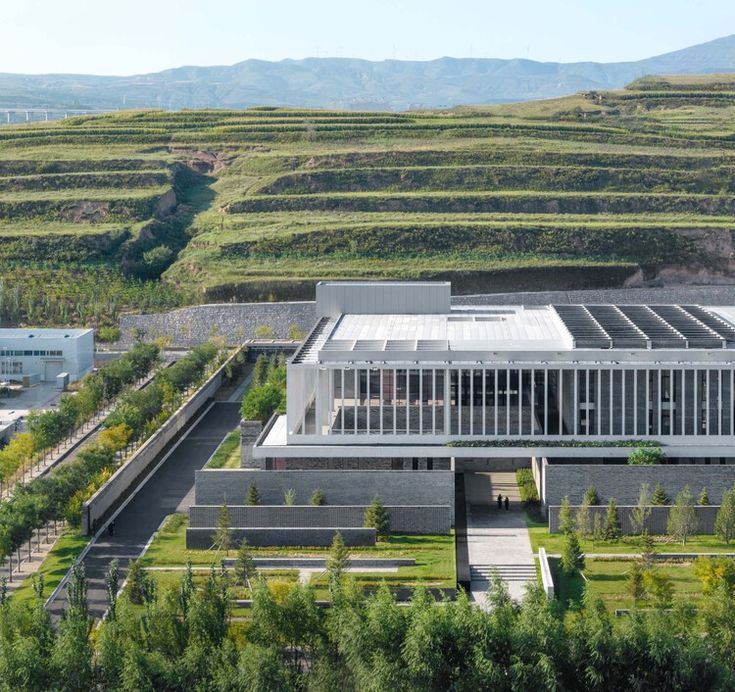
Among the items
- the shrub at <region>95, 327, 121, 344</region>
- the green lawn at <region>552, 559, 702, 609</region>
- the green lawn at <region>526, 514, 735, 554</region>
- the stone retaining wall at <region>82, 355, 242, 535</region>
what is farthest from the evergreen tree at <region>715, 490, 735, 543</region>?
the shrub at <region>95, 327, 121, 344</region>

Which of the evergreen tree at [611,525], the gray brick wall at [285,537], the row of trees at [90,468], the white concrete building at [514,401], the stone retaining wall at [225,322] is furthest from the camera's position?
the stone retaining wall at [225,322]

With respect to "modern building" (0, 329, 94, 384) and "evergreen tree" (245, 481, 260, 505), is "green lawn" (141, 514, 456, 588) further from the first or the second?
"modern building" (0, 329, 94, 384)

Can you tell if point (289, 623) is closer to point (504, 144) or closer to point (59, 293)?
point (59, 293)

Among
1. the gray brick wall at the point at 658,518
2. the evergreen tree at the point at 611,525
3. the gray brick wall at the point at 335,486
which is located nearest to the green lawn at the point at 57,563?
the gray brick wall at the point at 335,486

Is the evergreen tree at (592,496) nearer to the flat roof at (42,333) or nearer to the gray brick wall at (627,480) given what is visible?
the gray brick wall at (627,480)

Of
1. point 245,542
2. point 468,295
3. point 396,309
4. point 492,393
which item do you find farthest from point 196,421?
point 468,295

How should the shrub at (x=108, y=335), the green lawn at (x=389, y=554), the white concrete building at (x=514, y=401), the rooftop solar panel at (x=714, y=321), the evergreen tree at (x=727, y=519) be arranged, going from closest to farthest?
the green lawn at (x=389, y=554) → the evergreen tree at (x=727, y=519) → the white concrete building at (x=514, y=401) → the rooftop solar panel at (x=714, y=321) → the shrub at (x=108, y=335)

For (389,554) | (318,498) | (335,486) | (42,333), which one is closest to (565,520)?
(389,554)
